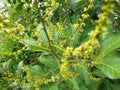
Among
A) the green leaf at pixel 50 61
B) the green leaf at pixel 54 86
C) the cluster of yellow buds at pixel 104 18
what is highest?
the cluster of yellow buds at pixel 104 18

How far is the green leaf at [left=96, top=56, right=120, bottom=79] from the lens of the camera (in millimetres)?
1344

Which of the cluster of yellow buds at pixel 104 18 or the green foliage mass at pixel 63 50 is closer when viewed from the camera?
the cluster of yellow buds at pixel 104 18

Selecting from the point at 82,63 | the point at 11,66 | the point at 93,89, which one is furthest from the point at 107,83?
the point at 11,66

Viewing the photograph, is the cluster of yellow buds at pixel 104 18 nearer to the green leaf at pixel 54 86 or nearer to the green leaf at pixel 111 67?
the green leaf at pixel 111 67

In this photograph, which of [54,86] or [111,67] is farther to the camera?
[54,86]

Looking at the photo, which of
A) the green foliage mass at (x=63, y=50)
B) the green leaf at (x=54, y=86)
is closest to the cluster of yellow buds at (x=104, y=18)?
the green foliage mass at (x=63, y=50)

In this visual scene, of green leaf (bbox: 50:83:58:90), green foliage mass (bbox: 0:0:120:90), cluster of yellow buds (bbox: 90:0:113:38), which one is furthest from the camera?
green leaf (bbox: 50:83:58:90)

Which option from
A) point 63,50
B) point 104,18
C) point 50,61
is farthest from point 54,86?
point 104,18

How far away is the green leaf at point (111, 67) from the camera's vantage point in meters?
1.34

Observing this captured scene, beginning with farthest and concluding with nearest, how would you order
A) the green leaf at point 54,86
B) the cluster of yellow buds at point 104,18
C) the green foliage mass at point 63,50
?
the green leaf at point 54,86, the green foliage mass at point 63,50, the cluster of yellow buds at point 104,18

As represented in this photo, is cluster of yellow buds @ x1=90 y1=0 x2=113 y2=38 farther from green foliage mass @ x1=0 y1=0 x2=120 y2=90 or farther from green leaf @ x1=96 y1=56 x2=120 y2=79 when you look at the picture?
green leaf @ x1=96 y1=56 x2=120 y2=79

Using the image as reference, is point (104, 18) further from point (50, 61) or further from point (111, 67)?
point (50, 61)

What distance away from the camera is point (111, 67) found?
1.39 m

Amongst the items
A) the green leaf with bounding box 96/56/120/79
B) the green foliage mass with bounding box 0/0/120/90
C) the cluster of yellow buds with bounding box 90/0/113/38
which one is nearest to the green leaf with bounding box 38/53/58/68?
the green foliage mass with bounding box 0/0/120/90
